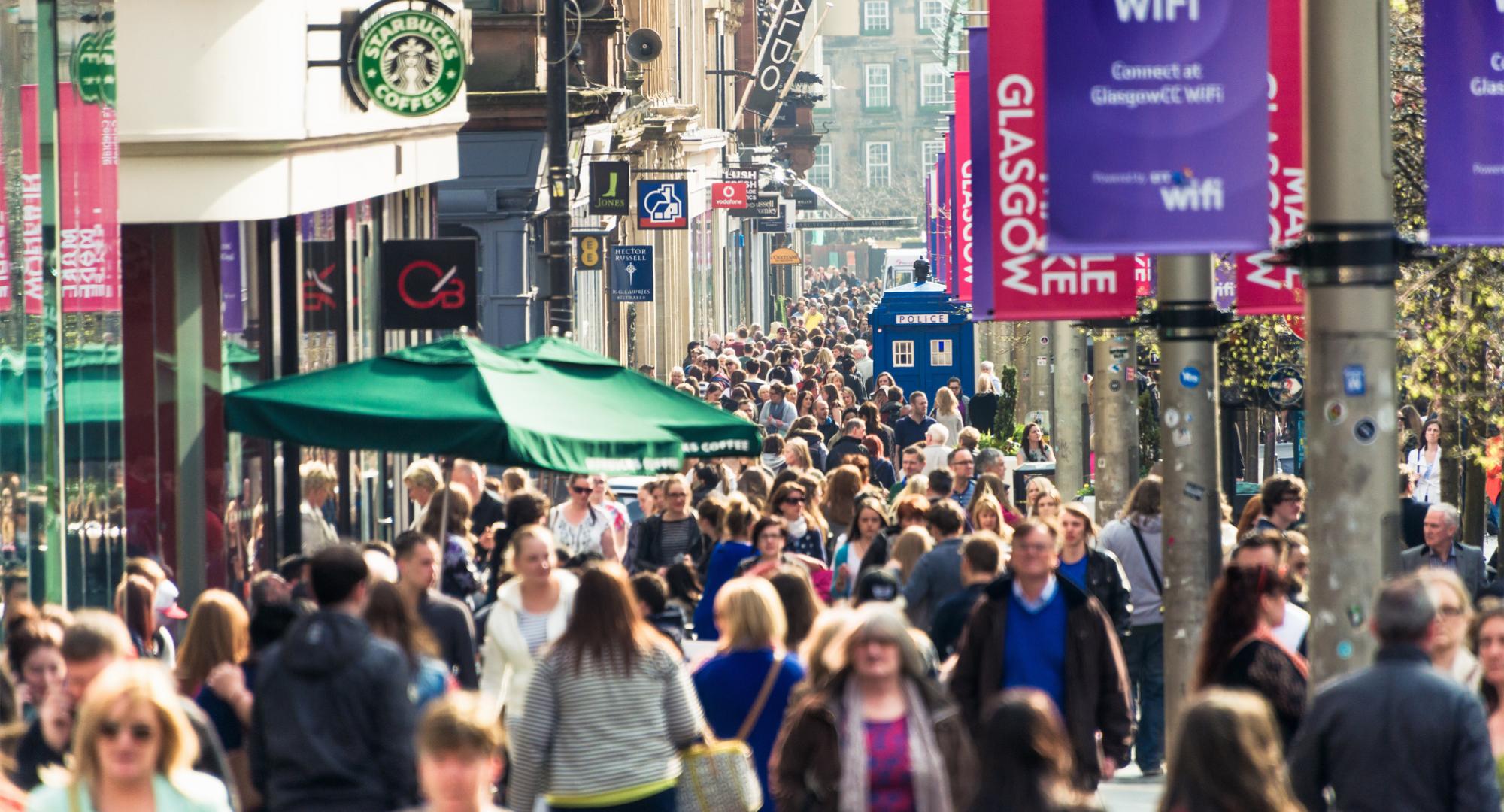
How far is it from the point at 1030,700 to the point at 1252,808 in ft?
1.81

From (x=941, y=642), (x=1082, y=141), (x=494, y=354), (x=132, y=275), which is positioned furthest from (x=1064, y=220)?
(x=132, y=275)

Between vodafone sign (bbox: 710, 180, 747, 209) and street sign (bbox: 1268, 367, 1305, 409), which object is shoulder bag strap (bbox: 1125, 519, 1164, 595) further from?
vodafone sign (bbox: 710, 180, 747, 209)

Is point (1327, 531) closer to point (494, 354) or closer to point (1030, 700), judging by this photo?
point (1030, 700)

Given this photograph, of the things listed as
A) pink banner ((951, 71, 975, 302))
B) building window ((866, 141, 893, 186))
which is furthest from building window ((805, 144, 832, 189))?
pink banner ((951, 71, 975, 302))

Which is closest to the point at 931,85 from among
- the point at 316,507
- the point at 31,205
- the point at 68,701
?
the point at 316,507

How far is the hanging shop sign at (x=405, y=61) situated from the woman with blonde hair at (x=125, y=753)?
428 inches

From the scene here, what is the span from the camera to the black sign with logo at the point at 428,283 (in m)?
18.1

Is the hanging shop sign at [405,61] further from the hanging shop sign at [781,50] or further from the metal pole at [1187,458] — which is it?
the hanging shop sign at [781,50]

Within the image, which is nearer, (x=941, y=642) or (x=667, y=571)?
(x=941, y=642)

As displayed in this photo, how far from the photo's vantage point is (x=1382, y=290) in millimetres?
7816

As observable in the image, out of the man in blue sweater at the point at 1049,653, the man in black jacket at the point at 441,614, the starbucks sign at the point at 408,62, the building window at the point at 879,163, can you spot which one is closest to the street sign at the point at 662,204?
the starbucks sign at the point at 408,62

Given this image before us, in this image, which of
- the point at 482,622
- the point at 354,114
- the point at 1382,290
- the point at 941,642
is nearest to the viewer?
the point at 1382,290

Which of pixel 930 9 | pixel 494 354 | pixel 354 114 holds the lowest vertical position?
pixel 494 354

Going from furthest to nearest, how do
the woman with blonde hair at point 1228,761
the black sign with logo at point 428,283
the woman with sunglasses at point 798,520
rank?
1. the black sign with logo at point 428,283
2. the woman with sunglasses at point 798,520
3. the woman with blonde hair at point 1228,761
